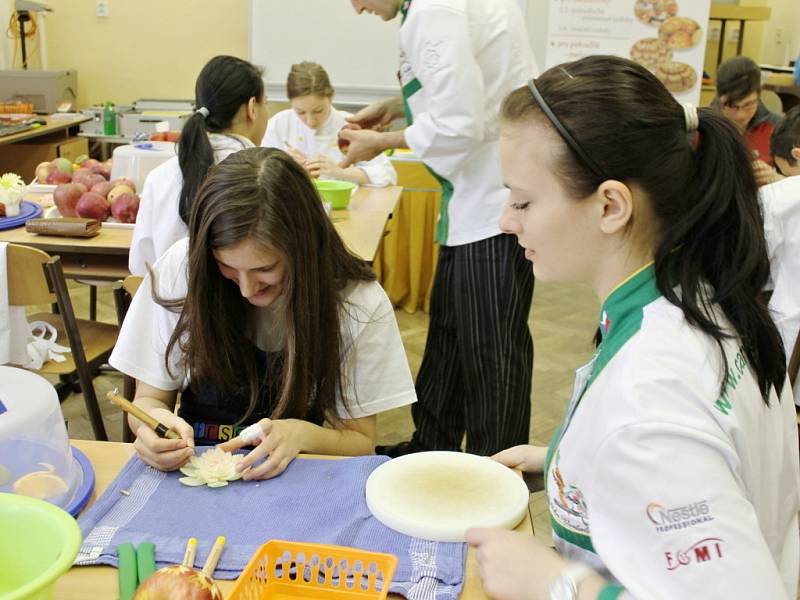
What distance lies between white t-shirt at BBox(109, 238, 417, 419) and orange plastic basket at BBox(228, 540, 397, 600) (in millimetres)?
543

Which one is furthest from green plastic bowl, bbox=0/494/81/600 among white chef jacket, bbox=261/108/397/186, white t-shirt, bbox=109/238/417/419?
white chef jacket, bbox=261/108/397/186

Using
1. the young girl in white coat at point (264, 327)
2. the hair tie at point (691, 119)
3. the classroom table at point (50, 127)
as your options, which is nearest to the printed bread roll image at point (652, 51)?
the classroom table at point (50, 127)

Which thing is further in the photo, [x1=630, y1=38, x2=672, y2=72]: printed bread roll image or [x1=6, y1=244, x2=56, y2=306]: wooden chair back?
[x1=630, y1=38, x2=672, y2=72]: printed bread roll image

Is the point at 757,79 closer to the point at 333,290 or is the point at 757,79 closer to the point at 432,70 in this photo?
the point at 432,70

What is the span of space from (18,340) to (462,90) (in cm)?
137

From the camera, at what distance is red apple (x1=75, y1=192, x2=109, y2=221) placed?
8.64 ft

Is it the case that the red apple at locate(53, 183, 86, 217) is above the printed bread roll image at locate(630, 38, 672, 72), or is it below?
below

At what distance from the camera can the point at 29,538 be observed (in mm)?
780

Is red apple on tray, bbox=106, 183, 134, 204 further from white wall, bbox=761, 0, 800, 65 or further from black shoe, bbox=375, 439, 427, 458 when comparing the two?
white wall, bbox=761, 0, 800, 65

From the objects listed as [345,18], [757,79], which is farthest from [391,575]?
[345,18]

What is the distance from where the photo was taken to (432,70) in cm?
218

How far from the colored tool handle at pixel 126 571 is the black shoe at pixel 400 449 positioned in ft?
5.57

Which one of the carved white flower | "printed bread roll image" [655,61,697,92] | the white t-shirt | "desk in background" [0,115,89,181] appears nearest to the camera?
the carved white flower

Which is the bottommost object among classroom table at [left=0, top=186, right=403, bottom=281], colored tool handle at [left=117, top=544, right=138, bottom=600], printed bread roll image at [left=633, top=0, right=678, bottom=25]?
classroom table at [left=0, top=186, right=403, bottom=281]
